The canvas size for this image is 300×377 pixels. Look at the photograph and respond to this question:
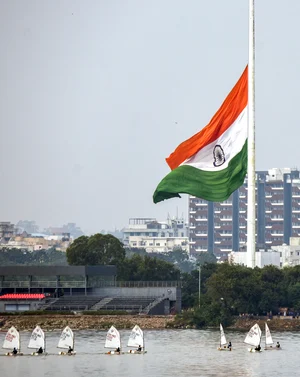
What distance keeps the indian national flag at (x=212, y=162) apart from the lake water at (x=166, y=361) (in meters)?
14.5

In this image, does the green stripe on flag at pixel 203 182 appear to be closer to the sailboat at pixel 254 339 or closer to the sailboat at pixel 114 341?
the sailboat at pixel 254 339

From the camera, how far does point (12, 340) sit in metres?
156

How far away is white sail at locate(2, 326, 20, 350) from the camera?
509ft

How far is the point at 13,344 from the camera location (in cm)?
15600

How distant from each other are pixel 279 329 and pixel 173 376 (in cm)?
5628

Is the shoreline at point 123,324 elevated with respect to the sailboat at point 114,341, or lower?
elevated

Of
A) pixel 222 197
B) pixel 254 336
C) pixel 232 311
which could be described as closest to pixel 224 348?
pixel 254 336

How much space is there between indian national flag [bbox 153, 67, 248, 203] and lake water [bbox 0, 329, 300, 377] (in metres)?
14.5

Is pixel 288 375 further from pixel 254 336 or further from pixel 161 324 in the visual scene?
pixel 161 324

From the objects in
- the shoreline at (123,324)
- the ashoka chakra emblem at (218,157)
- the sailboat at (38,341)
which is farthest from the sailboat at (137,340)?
the shoreline at (123,324)

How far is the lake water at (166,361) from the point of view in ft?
458

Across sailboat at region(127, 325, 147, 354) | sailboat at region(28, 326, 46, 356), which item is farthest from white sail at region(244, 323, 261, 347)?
sailboat at region(28, 326, 46, 356)

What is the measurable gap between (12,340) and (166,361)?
49.2 ft

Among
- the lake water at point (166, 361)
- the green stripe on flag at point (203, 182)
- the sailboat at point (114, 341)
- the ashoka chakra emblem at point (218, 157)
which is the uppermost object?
the ashoka chakra emblem at point (218, 157)
